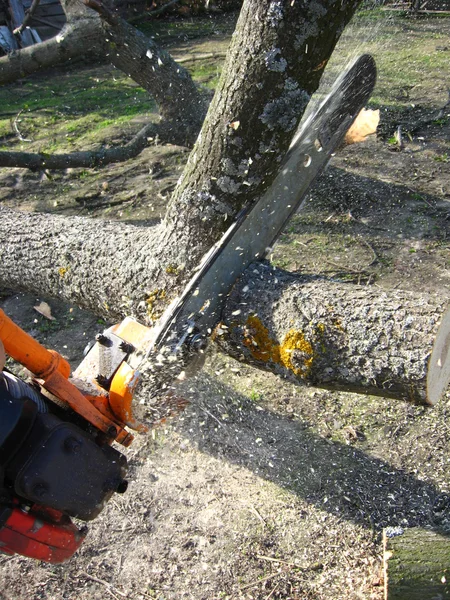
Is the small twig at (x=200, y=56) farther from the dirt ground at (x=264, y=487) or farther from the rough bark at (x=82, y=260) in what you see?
the rough bark at (x=82, y=260)

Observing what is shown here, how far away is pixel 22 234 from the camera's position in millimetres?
2680

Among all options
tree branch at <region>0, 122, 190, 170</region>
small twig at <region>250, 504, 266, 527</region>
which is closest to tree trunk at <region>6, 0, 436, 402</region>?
small twig at <region>250, 504, 266, 527</region>

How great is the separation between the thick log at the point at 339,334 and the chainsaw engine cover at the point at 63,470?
62cm

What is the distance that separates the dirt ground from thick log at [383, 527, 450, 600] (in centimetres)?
18

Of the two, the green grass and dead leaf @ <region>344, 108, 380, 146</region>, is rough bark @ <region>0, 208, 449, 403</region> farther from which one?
the green grass

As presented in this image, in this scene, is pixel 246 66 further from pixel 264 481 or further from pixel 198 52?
pixel 198 52

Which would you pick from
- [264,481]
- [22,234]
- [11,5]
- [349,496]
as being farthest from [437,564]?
[11,5]

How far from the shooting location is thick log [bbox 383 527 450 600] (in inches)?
70.2

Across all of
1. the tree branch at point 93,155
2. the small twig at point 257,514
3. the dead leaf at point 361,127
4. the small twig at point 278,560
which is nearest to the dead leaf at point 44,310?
the tree branch at point 93,155

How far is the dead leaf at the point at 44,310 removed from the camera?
3335mm

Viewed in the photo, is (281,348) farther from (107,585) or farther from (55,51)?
(55,51)

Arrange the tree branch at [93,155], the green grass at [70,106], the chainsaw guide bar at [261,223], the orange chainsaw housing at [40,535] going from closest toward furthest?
the orange chainsaw housing at [40,535] → the chainsaw guide bar at [261,223] → the tree branch at [93,155] → the green grass at [70,106]

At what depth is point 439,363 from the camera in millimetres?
1645

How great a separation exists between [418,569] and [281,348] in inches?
34.7
